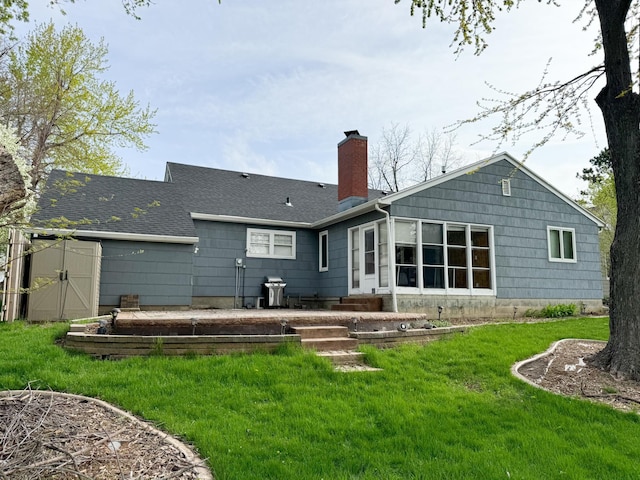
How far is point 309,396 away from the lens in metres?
4.55

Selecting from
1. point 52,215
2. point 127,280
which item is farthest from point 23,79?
point 127,280

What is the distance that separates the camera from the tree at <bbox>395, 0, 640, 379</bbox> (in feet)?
18.7

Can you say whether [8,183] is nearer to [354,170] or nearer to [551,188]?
[354,170]

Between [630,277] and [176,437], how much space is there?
5.65 meters

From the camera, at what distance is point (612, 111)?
6.07 m

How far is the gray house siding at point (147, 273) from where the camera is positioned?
10680 mm

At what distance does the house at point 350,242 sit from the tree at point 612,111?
407 cm

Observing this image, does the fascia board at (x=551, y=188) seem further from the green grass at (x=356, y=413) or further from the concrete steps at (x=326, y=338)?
the concrete steps at (x=326, y=338)

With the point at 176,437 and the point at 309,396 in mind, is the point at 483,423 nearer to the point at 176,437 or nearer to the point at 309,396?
the point at 309,396

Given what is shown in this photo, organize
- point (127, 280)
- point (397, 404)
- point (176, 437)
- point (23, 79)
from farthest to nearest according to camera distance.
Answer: point (23, 79) < point (127, 280) < point (397, 404) < point (176, 437)

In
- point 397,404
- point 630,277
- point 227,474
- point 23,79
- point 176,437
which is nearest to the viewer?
point 227,474

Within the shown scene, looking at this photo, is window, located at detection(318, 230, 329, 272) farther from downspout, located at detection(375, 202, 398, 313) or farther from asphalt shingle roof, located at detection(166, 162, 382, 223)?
downspout, located at detection(375, 202, 398, 313)

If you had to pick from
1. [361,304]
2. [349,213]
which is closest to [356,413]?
[361,304]

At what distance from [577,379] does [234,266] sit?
29.3 feet
